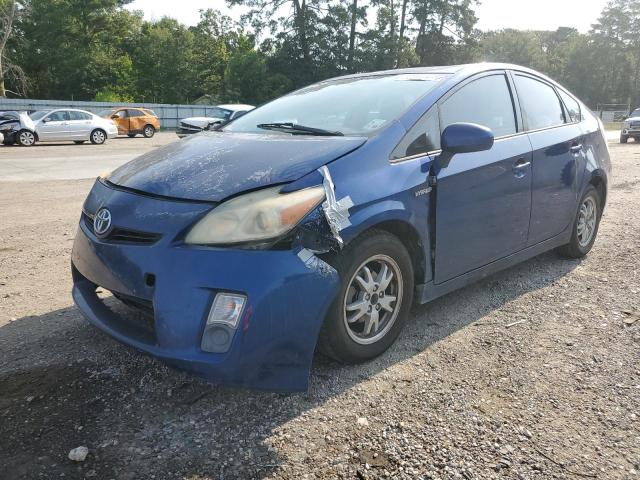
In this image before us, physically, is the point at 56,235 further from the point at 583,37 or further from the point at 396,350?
the point at 583,37

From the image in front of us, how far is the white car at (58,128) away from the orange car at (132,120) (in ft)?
12.3

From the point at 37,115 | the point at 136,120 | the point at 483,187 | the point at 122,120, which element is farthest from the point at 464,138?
the point at 136,120

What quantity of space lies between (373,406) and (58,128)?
2118cm

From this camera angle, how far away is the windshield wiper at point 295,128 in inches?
122

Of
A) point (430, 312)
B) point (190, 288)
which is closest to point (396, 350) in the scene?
point (430, 312)

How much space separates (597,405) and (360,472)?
1.27 metres

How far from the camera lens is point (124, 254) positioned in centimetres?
245

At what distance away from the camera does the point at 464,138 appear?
301cm

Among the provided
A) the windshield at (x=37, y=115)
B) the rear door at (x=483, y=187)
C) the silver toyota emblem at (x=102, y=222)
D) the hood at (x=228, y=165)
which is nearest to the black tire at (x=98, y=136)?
the windshield at (x=37, y=115)

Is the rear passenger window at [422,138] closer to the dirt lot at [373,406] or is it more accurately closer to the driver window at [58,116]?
the dirt lot at [373,406]

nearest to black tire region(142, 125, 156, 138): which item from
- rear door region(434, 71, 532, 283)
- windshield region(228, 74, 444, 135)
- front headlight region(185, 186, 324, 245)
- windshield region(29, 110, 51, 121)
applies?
windshield region(29, 110, 51, 121)

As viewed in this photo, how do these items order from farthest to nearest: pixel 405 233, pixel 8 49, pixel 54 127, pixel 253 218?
1. pixel 8 49
2. pixel 54 127
3. pixel 405 233
4. pixel 253 218

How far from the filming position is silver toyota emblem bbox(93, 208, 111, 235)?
260 centimetres

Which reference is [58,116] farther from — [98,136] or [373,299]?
[373,299]
